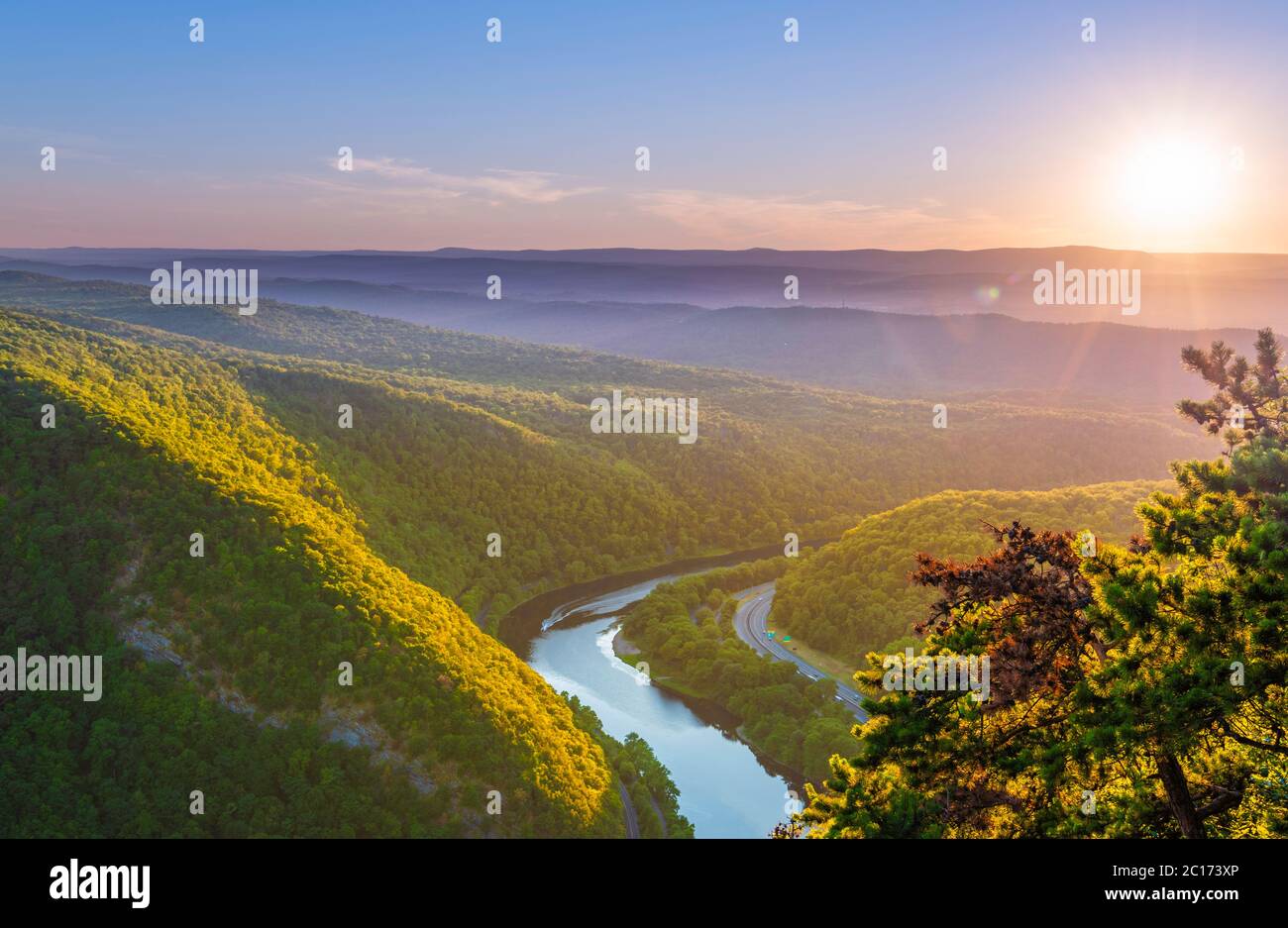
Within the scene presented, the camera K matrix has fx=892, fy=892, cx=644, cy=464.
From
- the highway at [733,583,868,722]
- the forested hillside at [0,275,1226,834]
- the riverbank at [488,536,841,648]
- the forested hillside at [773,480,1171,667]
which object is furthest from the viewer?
the riverbank at [488,536,841,648]

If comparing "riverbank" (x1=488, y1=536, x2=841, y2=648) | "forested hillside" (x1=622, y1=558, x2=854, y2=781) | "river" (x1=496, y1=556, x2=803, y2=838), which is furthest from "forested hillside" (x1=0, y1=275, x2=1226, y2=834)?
"riverbank" (x1=488, y1=536, x2=841, y2=648)

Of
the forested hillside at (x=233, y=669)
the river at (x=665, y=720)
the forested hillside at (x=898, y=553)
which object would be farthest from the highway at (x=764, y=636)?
the forested hillside at (x=233, y=669)

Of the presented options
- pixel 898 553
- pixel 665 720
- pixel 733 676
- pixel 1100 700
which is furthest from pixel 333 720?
pixel 898 553

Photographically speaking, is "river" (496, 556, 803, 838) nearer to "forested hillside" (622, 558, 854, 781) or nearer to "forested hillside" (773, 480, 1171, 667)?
"forested hillside" (622, 558, 854, 781)

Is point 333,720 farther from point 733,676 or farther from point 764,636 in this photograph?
point 764,636

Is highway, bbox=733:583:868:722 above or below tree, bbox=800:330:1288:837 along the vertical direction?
below

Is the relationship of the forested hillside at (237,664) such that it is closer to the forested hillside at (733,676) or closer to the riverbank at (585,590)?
the forested hillside at (733,676)
